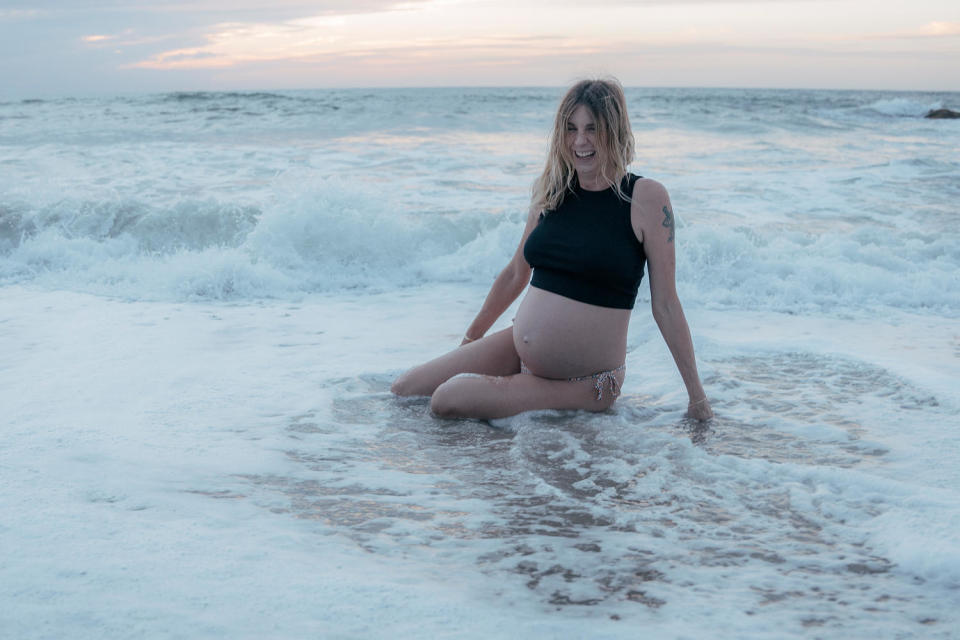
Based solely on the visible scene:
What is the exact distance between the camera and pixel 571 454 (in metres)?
3.41

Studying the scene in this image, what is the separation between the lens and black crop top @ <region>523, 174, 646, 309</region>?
3.56 meters

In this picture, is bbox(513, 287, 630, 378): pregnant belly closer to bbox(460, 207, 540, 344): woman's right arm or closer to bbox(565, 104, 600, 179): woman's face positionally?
bbox(460, 207, 540, 344): woman's right arm

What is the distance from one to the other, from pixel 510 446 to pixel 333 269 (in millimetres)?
4621

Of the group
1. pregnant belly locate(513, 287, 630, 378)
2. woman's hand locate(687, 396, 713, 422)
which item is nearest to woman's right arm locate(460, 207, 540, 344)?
pregnant belly locate(513, 287, 630, 378)

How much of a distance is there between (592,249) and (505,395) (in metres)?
0.81

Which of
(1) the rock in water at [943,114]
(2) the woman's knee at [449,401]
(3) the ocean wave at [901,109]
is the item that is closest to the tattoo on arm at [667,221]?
(2) the woman's knee at [449,401]

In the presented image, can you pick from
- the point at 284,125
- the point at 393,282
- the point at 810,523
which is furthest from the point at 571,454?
the point at 284,125

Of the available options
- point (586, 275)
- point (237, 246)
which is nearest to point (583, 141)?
point (586, 275)

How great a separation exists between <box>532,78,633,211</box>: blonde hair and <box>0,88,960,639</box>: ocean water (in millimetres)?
1137

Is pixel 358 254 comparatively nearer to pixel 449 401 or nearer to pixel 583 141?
pixel 449 401

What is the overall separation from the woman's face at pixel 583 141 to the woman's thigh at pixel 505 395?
101 centimetres

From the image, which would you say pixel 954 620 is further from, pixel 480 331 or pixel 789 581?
pixel 480 331

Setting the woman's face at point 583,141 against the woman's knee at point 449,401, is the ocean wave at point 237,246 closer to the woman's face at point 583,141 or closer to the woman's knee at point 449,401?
the woman's knee at point 449,401

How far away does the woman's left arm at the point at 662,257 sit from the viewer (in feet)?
11.6
